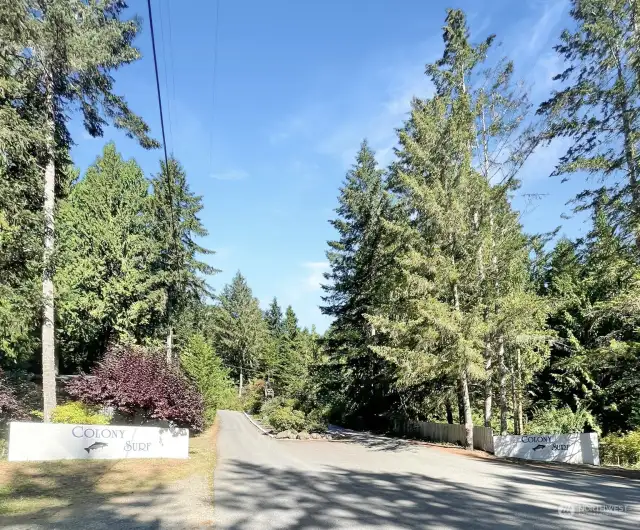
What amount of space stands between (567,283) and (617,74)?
17538 mm

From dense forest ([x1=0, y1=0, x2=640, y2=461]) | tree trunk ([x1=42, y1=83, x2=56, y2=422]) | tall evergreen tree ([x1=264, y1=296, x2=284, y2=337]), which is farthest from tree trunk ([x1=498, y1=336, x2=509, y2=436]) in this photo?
tall evergreen tree ([x1=264, y1=296, x2=284, y2=337])

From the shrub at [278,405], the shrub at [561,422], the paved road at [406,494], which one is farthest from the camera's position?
the shrub at [278,405]

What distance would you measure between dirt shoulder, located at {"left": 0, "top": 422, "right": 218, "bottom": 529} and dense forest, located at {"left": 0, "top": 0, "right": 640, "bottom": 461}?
4.14 metres

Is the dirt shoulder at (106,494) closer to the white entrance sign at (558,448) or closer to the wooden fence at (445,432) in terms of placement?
the white entrance sign at (558,448)

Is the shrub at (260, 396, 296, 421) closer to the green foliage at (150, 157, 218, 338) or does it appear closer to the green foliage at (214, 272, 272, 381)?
the green foliage at (150, 157, 218, 338)

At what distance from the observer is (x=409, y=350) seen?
1888 centimetres

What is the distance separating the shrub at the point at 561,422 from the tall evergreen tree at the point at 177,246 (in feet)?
66.2

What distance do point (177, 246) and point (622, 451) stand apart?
24.6 meters

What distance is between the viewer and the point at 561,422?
22891 millimetres

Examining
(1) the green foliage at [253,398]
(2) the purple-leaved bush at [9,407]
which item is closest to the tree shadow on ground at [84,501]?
(2) the purple-leaved bush at [9,407]

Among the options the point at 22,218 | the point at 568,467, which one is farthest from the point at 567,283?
the point at 22,218

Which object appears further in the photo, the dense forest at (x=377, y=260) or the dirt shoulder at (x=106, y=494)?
the dense forest at (x=377, y=260)

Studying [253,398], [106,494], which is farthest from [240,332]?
[106,494]

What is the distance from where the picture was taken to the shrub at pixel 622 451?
1695cm
